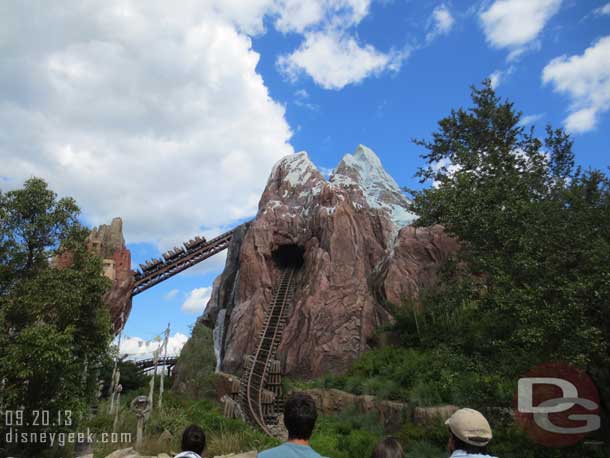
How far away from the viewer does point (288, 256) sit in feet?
76.5

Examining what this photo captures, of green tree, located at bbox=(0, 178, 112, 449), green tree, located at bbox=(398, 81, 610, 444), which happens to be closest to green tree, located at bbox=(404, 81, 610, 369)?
green tree, located at bbox=(398, 81, 610, 444)

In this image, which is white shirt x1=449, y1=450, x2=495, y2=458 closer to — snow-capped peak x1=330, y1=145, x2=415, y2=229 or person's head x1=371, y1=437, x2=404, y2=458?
person's head x1=371, y1=437, x2=404, y2=458

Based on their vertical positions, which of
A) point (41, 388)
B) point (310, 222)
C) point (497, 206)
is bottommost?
point (41, 388)

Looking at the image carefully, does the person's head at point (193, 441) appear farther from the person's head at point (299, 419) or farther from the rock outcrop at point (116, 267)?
the rock outcrop at point (116, 267)

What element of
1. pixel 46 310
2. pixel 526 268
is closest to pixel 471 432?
pixel 526 268

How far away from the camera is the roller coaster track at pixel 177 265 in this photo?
3052cm

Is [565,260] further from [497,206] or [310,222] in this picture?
[310,222]

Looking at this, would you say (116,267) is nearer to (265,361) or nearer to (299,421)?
(265,361)

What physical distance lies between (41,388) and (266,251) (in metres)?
13.1

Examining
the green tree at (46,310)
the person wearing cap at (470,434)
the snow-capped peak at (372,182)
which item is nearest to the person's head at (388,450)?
the person wearing cap at (470,434)

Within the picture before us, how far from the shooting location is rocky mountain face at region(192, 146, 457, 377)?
55.1ft

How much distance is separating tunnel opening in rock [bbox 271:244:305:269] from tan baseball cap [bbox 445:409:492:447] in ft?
64.8

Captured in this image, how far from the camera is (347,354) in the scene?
1619cm

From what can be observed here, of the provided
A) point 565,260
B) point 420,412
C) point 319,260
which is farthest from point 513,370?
point 319,260
